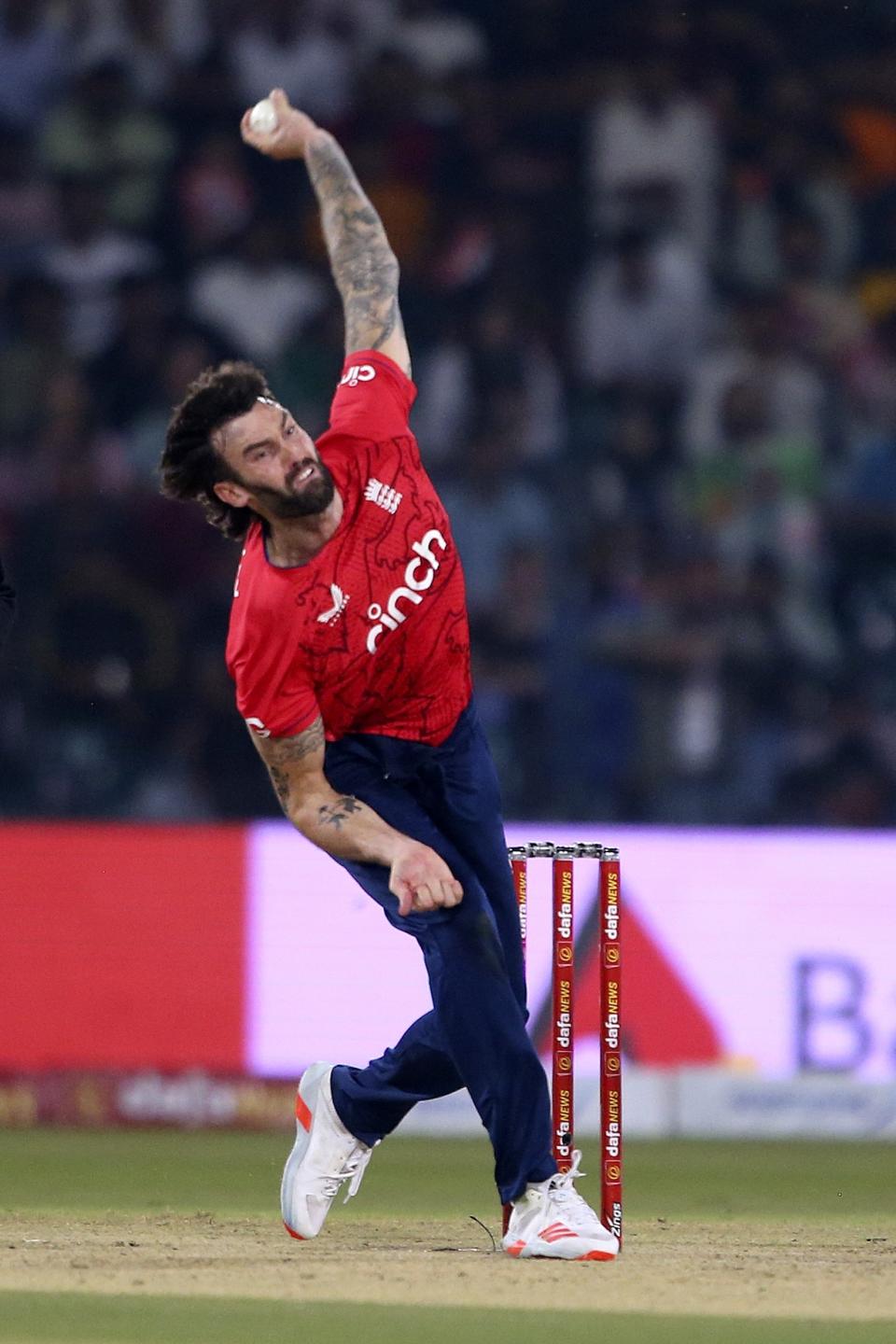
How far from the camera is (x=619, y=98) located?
1080cm

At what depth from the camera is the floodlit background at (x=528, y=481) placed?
26.6ft

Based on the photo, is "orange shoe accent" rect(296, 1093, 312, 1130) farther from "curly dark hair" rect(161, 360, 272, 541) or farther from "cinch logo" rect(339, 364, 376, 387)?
"cinch logo" rect(339, 364, 376, 387)

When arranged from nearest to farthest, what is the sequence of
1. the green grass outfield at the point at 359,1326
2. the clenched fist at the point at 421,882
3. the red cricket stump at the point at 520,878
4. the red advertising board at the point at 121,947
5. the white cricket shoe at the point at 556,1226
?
the green grass outfield at the point at 359,1326
the clenched fist at the point at 421,882
the white cricket shoe at the point at 556,1226
the red cricket stump at the point at 520,878
the red advertising board at the point at 121,947

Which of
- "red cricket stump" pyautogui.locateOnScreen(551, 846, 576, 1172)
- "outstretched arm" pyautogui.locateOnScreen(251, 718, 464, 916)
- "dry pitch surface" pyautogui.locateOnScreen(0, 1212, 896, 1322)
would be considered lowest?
"dry pitch surface" pyautogui.locateOnScreen(0, 1212, 896, 1322)

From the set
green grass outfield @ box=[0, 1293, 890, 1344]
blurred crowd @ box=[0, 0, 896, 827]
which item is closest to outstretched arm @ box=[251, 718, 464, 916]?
green grass outfield @ box=[0, 1293, 890, 1344]

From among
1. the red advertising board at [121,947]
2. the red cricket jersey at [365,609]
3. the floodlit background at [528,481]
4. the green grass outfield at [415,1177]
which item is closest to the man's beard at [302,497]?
the red cricket jersey at [365,609]

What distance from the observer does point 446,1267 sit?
4.50 metres

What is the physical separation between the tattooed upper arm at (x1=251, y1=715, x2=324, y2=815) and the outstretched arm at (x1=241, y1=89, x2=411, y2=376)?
878 mm

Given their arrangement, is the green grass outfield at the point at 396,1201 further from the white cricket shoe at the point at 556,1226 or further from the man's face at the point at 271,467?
the man's face at the point at 271,467

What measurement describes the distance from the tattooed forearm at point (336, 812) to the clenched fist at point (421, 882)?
0.53ft

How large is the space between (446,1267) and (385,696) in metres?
1.13

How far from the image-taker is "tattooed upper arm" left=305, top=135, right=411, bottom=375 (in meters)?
4.96

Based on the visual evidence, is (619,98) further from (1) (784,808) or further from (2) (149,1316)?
(2) (149,1316)

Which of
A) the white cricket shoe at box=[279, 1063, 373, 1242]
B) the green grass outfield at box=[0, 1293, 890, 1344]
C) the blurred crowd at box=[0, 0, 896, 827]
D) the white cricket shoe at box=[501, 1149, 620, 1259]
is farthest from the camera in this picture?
the blurred crowd at box=[0, 0, 896, 827]
